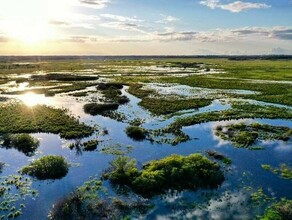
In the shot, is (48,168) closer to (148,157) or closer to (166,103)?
(148,157)

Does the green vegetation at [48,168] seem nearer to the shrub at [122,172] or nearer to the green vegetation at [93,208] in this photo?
the shrub at [122,172]

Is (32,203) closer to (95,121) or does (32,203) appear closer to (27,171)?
(27,171)

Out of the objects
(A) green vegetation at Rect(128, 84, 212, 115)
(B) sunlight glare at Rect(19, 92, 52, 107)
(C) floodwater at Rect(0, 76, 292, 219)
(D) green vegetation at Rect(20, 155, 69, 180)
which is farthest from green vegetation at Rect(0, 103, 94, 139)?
(A) green vegetation at Rect(128, 84, 212, 115)

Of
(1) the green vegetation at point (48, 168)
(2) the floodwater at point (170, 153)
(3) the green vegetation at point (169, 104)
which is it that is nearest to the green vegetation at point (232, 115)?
(2) the floodwater at point (170, 153)

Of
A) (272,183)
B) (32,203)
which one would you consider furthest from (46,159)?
(272,183)

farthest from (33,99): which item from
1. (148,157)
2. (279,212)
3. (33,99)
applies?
(279,212)
